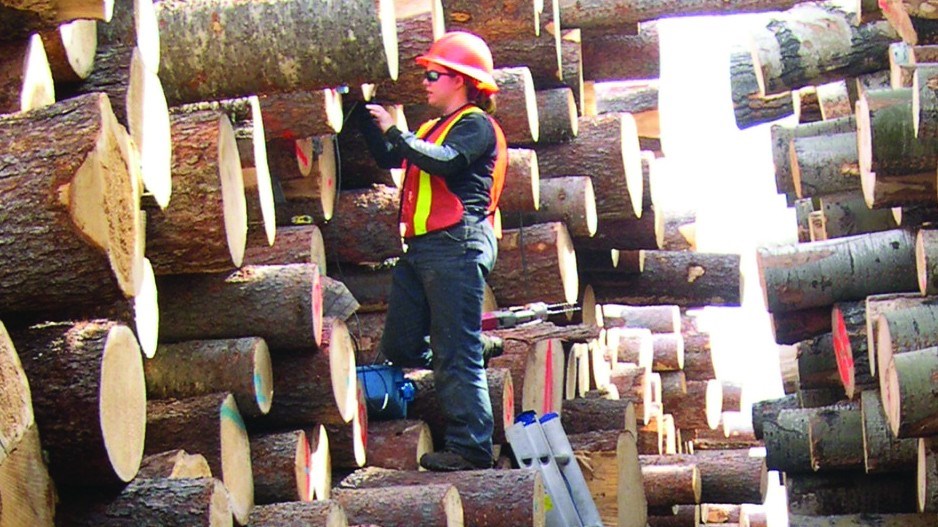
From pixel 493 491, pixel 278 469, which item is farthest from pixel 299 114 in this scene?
pixel 493 491

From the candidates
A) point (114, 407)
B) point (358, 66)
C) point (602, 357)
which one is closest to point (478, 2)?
point (358, 66)

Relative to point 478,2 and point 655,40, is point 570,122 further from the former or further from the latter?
point 655,40

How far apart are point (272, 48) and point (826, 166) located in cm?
449

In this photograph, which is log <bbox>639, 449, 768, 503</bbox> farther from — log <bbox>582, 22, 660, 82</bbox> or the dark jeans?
the dark jeans

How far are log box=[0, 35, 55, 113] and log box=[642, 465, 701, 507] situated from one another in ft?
21.6

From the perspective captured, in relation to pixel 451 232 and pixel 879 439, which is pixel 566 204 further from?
pixel 879 439

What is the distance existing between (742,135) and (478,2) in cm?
2226

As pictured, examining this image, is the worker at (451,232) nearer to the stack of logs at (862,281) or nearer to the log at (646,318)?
the stack of logs at (862,281)

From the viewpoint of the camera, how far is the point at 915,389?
20.1 ft

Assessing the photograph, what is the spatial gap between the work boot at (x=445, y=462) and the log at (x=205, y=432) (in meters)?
1.29

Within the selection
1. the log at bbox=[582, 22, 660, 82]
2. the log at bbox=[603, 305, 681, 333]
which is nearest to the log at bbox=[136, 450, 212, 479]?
the log at bbox=[582, 22, 660, 82]

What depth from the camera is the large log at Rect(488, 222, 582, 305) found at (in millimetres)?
8438

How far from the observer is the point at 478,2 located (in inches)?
331

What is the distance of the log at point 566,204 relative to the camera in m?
8.66
